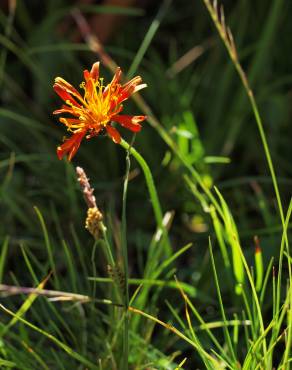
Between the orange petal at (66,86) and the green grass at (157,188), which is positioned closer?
the orange petal at (66,86)

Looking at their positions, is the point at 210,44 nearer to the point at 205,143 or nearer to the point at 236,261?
the point at 205,143

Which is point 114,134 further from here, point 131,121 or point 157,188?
point 157,188

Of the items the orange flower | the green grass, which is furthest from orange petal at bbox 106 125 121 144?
the green grass

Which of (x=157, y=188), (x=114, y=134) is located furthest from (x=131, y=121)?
(x=157, y=188)

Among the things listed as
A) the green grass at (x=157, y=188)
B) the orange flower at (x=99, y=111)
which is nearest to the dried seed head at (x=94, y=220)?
the orange flower at (x=99, y=111)

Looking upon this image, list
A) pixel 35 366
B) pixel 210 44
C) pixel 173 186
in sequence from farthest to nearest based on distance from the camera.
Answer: pixel 210 44 < pixel 173 186 < pixel 35 366

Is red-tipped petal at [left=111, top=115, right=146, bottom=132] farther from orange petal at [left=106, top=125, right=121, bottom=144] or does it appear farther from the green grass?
the green grass

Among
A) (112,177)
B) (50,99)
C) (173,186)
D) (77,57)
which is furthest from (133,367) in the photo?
(77,57)

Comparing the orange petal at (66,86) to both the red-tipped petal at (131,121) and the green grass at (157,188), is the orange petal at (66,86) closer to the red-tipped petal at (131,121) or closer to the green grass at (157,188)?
the red-tipped petal at (131,121)

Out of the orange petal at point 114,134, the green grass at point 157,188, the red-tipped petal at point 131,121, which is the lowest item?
the green grass at point 157,188
